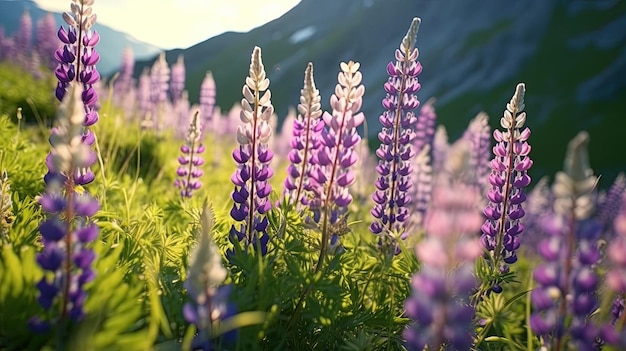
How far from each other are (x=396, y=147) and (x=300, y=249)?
1.11 meters

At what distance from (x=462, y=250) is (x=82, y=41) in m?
2.29

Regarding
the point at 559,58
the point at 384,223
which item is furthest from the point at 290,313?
the point at 559,58

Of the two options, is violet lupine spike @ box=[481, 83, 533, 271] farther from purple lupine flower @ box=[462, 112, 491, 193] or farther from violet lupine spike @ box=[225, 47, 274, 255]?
purple lupine flower @ box=[462, 112, 491, 193]

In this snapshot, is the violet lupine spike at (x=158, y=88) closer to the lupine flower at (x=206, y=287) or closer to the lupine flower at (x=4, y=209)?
the lupine flower at (x=4, y=209)

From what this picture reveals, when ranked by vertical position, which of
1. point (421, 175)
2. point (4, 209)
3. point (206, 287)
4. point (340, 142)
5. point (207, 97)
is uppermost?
point (207, 97)

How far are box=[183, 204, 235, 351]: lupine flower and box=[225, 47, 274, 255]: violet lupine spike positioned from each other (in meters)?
0.91

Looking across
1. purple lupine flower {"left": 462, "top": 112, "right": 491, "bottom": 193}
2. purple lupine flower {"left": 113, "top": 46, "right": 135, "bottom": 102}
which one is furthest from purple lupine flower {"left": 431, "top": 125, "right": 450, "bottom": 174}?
purple lupine flower {"left": 113, "top": 46, "right": 135, "bottom": 102}

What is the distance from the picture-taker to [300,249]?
8.67 feet

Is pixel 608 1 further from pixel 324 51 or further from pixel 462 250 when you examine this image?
pixel 462 250

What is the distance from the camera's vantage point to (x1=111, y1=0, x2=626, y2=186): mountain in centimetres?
4631

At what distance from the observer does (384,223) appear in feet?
11.2

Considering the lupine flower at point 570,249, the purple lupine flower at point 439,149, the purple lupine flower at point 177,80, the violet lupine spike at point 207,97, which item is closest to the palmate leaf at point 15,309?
the lupine flower at point 570,249

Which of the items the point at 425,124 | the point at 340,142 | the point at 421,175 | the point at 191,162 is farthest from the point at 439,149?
the point at 340,142

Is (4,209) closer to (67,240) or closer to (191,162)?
(67,240)
